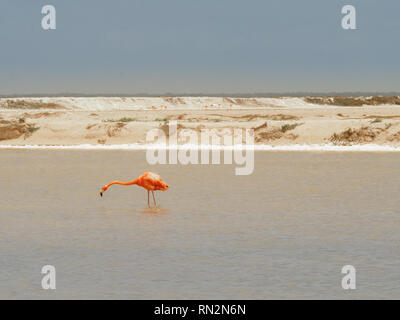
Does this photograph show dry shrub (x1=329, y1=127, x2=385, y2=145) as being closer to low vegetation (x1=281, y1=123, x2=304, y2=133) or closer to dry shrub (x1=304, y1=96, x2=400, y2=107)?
low vegetation (x1=281, y1=123, x2=304, y2=133)

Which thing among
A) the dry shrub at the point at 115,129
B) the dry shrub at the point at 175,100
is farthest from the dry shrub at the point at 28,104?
the dry shrub at the point at 115,129

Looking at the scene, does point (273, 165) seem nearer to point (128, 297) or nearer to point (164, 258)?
point (164, 258)

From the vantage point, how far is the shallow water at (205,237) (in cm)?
998

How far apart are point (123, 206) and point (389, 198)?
19.6 ft

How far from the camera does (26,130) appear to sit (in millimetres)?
48969

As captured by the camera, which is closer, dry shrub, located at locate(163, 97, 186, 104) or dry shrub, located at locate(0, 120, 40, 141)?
dry shrub, located at locate(0, 120, 40, 141)

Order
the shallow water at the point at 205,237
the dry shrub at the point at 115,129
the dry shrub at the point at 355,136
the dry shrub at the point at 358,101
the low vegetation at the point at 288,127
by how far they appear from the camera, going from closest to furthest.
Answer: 1. the shallow water at the point at 205,237
2. the dry shrub at the point at 355,136
3. the low vegetation at the point at 288,127
4. the dry shrub at the point at 115,129
5. the dry shrub at the point at 358,101

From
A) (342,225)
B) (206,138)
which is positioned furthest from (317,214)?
(206,138)

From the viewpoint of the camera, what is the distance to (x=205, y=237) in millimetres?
13297

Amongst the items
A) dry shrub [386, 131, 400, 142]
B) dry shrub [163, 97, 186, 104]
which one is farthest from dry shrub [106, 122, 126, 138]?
dry shrub [163, 97, 186, 104]

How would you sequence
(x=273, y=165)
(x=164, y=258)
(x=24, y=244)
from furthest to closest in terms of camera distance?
(x=273, y=165), (x=24, y=244), (x=164, y=258)

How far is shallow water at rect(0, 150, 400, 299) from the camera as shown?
9.98 metres

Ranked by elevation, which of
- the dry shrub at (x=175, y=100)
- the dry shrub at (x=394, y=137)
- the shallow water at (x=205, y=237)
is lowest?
the shallow water at (x=205, y=237)

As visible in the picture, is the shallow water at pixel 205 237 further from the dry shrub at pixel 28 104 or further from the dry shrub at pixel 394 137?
the dry shrub at pixel 28 104
